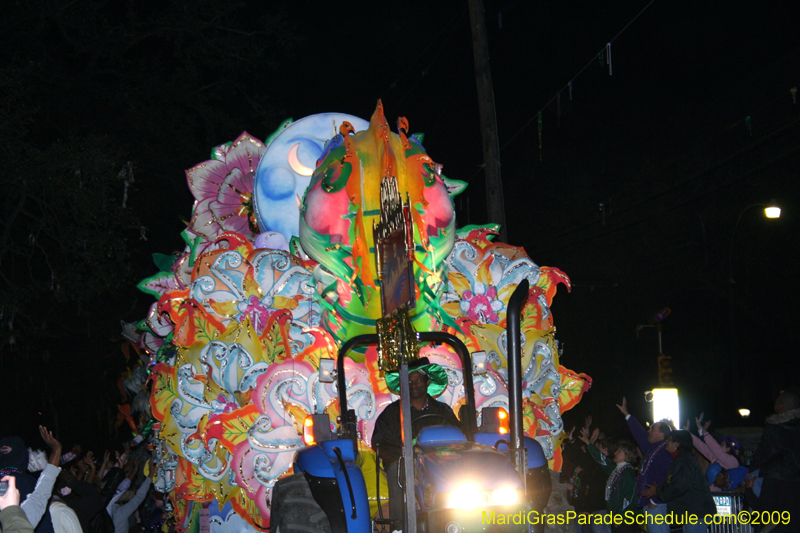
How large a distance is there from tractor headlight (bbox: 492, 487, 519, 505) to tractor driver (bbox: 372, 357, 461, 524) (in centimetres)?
79

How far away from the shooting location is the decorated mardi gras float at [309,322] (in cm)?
618

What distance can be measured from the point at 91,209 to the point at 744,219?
16440mm

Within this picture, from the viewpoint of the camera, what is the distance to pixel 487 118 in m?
10.6

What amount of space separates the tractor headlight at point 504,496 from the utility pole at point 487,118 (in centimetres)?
620

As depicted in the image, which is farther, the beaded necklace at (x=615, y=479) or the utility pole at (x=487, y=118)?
the utility pole at (x=487, y=118)

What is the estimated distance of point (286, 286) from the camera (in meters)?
6.93

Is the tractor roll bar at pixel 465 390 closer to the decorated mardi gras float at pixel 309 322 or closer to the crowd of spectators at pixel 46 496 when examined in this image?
the decorated mardi gras float at pixel 309 322

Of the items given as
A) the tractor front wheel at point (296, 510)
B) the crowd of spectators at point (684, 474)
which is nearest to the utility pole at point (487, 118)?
the crowd of spectators at point (684, 474)

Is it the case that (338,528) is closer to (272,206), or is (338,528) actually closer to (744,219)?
(272,206)

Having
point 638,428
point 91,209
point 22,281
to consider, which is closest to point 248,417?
point 638,428

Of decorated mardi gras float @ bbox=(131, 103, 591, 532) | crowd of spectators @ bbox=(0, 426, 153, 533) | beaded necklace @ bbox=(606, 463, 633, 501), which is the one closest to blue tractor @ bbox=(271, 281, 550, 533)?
decorated mardi gras float @ bbox=(131, 103, 591, 532)

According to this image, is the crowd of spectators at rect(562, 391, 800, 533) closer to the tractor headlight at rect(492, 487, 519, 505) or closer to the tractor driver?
the tractor driver

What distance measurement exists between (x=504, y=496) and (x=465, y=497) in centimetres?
22

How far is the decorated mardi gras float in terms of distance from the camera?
618 cm
